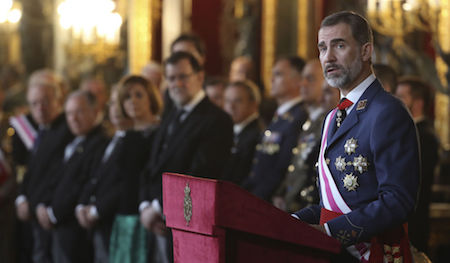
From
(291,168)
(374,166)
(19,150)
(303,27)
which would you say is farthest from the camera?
(303,27)

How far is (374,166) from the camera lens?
225 cm

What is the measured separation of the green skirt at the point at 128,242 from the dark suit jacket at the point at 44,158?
3.37 ft

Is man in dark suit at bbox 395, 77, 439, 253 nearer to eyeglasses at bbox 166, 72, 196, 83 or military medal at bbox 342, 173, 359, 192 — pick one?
eyeglasses at bbox 166, 72, 196, 83

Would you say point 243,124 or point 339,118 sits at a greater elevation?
point 339,118

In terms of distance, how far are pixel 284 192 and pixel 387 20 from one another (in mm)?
1665

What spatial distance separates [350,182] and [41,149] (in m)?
3.73

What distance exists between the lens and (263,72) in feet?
26.5

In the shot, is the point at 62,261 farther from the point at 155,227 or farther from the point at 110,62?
the point at 110,62

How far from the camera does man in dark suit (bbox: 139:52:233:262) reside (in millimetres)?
4191

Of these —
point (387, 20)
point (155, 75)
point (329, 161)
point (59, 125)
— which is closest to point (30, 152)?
point (59, 125)

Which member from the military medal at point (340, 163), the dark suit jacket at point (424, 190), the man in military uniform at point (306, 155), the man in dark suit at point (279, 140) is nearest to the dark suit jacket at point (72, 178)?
the man in dark suit at point (279, 140)

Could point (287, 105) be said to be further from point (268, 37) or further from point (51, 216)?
point (268, 37)

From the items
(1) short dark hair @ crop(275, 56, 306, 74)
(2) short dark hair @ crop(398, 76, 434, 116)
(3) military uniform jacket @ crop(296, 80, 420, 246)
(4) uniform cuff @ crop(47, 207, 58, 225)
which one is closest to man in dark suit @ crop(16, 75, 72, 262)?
(4) uniform cuff @ crop(47, 207, 58, 225)

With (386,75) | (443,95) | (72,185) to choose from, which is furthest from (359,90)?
(443,95)
